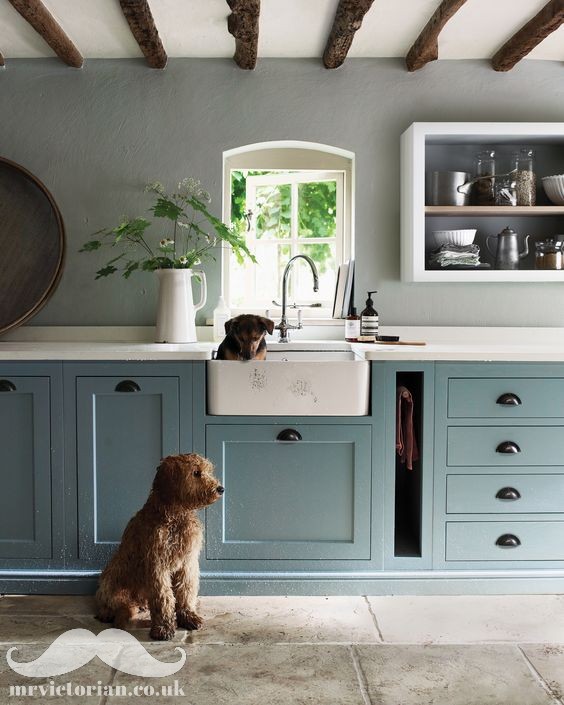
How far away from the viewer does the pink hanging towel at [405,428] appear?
2.71 m

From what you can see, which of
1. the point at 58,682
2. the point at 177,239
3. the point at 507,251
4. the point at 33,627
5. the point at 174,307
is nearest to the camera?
the point at 58,682

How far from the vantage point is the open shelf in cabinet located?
3125 millimetres

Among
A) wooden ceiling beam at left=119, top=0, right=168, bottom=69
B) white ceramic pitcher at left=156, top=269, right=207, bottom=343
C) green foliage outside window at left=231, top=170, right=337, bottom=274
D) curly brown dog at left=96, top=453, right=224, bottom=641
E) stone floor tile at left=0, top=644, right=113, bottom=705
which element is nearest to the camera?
stone floor tile at left=0, top=644, right=113, bottom=705

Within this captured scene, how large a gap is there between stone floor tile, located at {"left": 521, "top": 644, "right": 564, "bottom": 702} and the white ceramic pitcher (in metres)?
1.80

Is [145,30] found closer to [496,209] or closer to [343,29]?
[343,29]

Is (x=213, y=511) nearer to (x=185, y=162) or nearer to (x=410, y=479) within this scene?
(x=410, y=479)

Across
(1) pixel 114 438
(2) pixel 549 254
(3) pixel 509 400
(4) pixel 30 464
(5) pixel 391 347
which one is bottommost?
(4) pixel 30 464

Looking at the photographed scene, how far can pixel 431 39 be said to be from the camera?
2.94 m

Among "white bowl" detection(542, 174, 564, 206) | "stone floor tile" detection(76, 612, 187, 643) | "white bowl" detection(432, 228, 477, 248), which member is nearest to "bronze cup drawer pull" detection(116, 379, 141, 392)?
"stone floor tile" detection(76, 612, 187, 643)

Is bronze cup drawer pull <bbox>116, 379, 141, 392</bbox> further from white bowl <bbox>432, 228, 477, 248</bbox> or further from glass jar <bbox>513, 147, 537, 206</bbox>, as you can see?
glass jar <bbox>513, 147, 537, 206</bbox>

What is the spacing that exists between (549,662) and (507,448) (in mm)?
768

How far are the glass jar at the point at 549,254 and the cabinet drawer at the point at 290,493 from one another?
1.24 meters

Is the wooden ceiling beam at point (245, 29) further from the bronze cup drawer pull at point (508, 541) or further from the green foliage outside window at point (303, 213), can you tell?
the bronze cup drawer pull at point (508, 541)

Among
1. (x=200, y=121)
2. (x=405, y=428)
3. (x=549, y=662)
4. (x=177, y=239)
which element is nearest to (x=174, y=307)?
(x=177, y=239)
